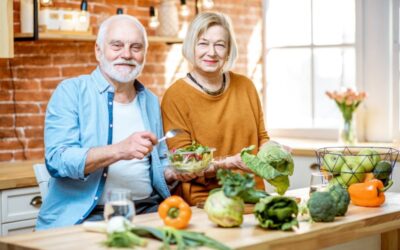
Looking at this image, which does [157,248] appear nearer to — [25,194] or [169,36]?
[25,194]

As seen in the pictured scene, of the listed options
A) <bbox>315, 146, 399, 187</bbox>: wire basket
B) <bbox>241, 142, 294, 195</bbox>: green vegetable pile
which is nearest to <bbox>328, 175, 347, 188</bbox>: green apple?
<bbox>315, 146, 399, 187</bbox>: wire basket

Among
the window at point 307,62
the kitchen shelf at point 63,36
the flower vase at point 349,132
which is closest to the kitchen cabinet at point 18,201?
the kitchen shelf at point 63,36

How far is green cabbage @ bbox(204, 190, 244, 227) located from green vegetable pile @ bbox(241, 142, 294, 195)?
0.48 m

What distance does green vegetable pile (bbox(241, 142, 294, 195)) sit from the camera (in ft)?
10.8

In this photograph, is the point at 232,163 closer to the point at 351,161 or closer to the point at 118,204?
the point at 351,161

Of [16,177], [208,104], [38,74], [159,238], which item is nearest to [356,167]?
[208,104]

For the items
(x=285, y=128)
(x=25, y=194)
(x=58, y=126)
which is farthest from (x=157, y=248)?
(x=285, y=128)

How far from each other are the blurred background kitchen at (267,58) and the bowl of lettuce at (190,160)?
47.3 inches

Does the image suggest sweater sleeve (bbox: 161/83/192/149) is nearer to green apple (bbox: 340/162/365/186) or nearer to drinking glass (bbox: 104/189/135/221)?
green apple (bbox: 340/162/365/186)

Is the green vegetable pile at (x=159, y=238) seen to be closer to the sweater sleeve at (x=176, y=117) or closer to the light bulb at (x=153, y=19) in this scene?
the sweater sleeve at (x=176, y=117)

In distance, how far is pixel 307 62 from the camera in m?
5.98

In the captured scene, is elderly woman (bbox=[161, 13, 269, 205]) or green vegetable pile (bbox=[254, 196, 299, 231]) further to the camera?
elderly woman (bbox=[161, 13, 269, 205])

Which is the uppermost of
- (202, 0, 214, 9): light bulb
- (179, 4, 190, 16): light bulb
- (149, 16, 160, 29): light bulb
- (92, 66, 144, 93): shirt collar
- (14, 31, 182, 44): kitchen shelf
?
(202, 0, 214, 9): light bulb

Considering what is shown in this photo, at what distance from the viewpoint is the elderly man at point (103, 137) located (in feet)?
11.1
